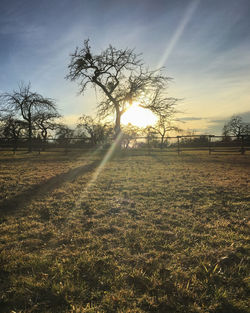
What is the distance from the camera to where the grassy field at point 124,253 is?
5.12 feet

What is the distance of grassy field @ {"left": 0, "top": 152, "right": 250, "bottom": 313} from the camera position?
156 centimetres

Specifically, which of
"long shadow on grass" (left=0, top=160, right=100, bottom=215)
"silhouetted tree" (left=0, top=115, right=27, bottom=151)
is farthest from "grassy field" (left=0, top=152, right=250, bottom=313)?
"silhouetted tree" (left=0, top=115, right=27, bottom=151)

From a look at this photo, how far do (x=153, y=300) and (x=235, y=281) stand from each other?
2.81 ft

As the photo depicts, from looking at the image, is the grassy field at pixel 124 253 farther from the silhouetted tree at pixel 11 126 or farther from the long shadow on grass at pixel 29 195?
the silhouetted tree at pixel 11 126

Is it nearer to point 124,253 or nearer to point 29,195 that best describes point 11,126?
point 29,195

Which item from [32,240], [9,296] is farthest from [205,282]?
[32,240]

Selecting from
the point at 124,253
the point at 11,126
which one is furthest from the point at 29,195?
the point at 11,126

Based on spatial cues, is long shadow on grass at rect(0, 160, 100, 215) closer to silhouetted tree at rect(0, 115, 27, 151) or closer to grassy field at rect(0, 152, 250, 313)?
grassy field at rect(0, 152, 250, 313)

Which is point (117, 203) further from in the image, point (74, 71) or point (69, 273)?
point (74, 71)

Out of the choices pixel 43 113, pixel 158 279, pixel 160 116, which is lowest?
pixel 158 279

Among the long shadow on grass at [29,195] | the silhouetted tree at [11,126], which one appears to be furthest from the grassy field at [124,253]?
the silhouetted tree at [11,126]

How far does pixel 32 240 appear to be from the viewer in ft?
8.34

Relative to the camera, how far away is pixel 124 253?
2.24m

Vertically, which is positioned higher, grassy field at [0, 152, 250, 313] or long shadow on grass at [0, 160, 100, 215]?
long shadow on grass at [0, 160, 100, 215]
